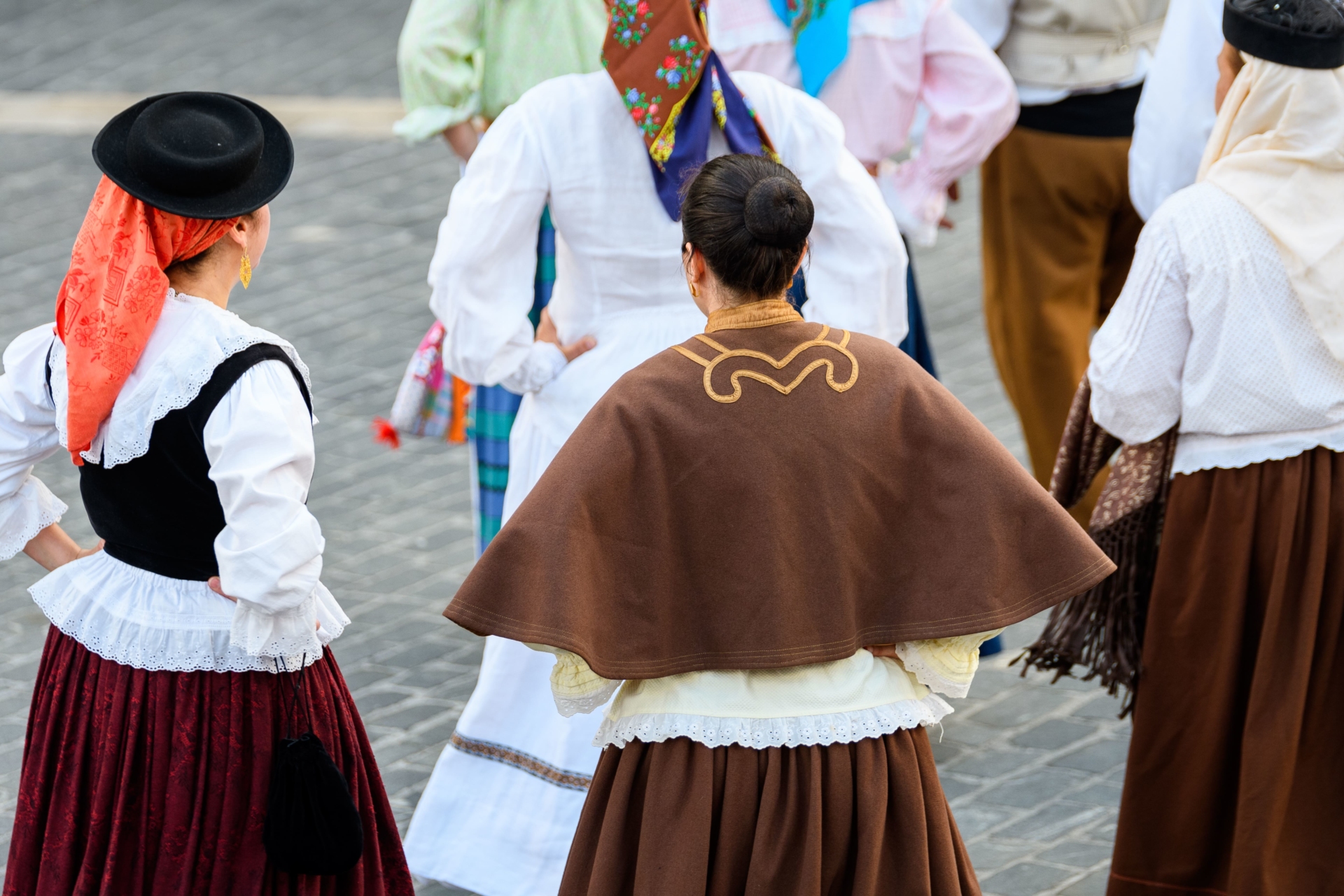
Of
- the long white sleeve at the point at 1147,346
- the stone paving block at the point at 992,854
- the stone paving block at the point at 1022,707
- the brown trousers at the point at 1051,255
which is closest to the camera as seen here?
the long white sleeve at the point at 1147,346

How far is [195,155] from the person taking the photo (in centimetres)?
270

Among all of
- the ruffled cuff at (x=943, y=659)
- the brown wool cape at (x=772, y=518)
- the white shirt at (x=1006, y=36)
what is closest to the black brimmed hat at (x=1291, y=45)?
the brown wool cape at (x=772, y=518)

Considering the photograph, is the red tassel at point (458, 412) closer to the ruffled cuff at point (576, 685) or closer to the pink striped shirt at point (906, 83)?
the pink striped shirt at point (906, 83)

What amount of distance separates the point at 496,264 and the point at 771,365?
3.78ft

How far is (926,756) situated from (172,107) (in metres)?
1.62

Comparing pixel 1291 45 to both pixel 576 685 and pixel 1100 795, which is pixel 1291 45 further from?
pixel 1100 795

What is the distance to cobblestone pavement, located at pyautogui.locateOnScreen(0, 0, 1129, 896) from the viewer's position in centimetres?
420

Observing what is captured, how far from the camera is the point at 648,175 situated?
3477 mm

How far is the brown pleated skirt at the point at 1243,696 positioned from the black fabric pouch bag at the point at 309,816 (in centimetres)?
163

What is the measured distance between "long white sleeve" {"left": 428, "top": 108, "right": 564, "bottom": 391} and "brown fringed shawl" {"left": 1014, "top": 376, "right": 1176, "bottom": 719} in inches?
46.1

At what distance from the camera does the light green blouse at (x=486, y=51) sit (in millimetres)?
4441

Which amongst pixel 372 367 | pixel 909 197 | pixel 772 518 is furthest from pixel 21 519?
pixel 372 367

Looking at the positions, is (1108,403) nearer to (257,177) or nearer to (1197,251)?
(1197,251)

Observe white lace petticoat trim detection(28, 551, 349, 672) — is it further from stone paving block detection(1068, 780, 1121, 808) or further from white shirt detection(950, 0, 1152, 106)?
white shirt detection(950, 0, 1152, 106)
